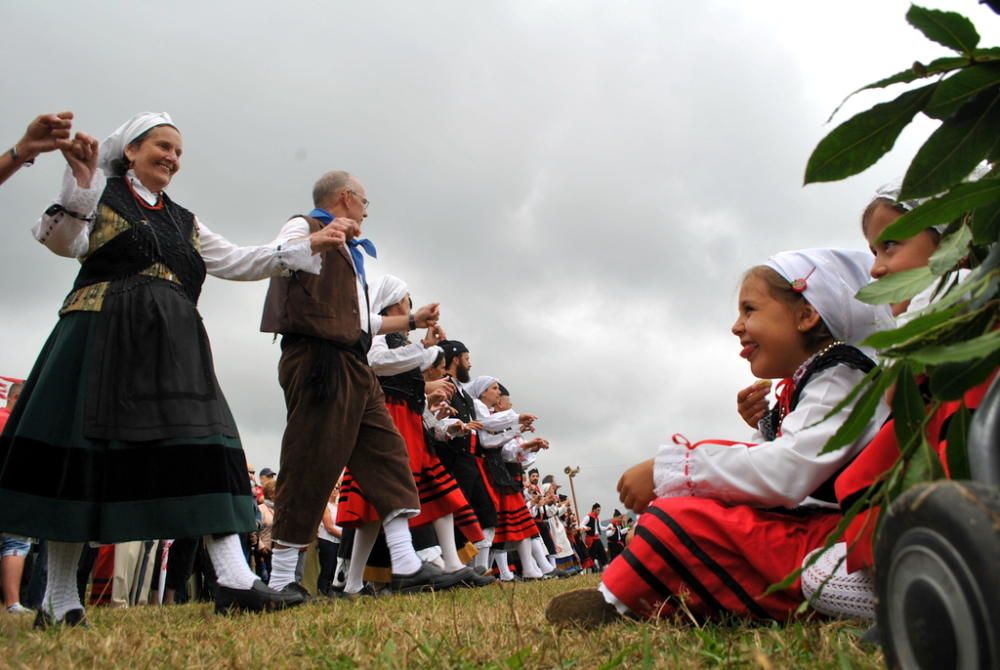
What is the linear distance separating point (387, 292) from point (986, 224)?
5040 millimetres

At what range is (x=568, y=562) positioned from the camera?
15.2m

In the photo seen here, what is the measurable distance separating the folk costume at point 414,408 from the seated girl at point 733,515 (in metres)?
3.62

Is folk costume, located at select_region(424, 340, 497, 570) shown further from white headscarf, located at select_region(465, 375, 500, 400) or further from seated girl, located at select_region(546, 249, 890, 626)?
seated girl, located at select_region(546, 249, 890, 626)

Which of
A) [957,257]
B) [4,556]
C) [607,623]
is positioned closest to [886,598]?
[957,257]

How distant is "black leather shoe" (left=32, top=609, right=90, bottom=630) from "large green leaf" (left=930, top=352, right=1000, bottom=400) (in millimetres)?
2797

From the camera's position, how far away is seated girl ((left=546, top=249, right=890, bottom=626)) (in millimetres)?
2027

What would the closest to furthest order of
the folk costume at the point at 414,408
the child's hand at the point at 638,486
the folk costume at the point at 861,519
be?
the folk costume at the point at 861,519 → the child's hand at the point at 638,486 → the folk costume at the point at 414,408

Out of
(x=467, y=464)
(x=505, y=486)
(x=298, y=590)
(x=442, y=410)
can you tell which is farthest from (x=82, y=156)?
(x=505, y=486)

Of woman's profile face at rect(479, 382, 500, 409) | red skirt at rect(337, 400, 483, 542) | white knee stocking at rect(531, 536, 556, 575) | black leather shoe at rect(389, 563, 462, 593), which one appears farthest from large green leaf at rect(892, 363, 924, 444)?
white knee stocking at rect(531, 536, 556, 575)

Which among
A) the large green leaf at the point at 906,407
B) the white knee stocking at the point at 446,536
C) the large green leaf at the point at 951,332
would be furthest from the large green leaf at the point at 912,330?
the white knee stocking at the point at 446,536

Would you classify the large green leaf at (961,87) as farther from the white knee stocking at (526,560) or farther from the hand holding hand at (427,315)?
the white knee stocking at (526,560)

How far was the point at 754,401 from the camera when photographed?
271cm

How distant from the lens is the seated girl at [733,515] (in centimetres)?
203

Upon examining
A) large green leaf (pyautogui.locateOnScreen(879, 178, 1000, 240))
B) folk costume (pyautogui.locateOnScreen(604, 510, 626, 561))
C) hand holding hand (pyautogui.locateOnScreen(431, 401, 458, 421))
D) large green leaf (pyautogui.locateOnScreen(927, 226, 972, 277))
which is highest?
folk costume (pyautogui.locateOnScreen(604, 510, 626, 561))
